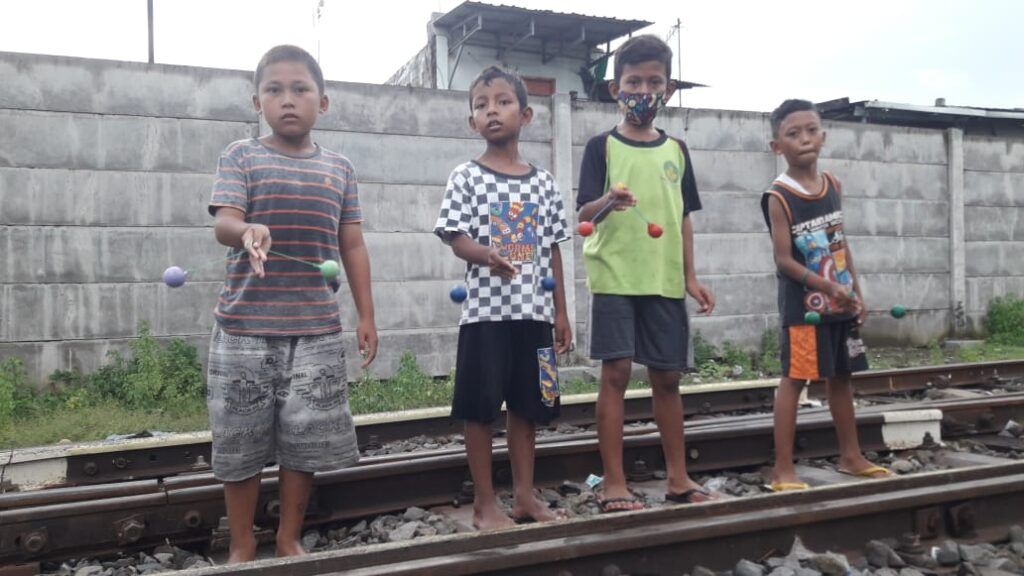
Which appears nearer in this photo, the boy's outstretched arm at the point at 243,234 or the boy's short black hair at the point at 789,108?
the boy's outstretched arm at the point at 243,234

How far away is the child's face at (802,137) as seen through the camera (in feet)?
11.7

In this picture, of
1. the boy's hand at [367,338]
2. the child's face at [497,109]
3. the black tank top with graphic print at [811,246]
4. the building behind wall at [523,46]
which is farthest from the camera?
the building behind wall at [523,46]

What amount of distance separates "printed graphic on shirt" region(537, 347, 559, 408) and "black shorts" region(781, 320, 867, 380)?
45.3 inches

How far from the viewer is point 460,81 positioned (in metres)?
19.8

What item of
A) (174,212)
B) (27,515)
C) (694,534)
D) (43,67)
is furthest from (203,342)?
(694,534)

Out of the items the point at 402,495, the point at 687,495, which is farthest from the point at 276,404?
the point at 687,495

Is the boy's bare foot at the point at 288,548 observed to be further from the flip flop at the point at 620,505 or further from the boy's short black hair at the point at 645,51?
the boy's short black hair at the point at 645,51

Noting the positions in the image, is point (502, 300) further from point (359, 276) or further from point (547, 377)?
point (359, 276)

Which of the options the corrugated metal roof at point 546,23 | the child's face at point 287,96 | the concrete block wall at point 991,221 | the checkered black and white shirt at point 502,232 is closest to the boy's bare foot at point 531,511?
the checkered black and white shirt at point 502,232

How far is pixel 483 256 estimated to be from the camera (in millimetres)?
2857

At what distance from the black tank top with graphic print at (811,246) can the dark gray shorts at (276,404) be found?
6.51ft

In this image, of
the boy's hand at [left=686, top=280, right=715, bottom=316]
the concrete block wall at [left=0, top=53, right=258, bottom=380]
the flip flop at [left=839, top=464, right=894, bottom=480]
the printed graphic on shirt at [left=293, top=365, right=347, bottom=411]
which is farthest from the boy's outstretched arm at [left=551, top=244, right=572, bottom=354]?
the concrete block wall at [left=0, top=53, right=258, bottom=380]

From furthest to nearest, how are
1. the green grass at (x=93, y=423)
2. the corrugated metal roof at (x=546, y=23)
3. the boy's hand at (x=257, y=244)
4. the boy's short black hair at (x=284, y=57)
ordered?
the corrugated metal roof at (x=546, y=23)
the green grass at (x=93, y=423)
the boy's short black hair at (x=284, y=57)
the boy's hand at (x=257, y=244)

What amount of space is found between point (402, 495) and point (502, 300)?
3.44 ft
